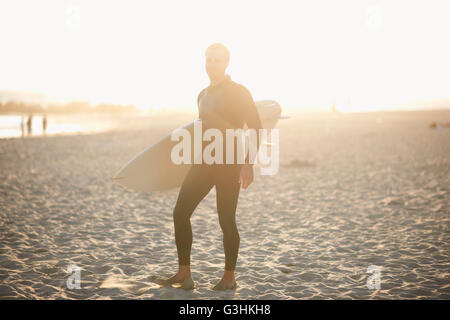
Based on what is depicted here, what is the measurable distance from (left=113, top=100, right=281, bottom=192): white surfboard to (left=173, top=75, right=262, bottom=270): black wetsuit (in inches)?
24.8

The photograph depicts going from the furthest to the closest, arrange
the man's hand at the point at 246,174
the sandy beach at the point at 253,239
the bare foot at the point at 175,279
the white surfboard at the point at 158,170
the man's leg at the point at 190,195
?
1. the white surfboard at the point at 158,170
2. the sandy beach at the point at 253,239
3. the bare foot at the point at 175,279
4. the man's leg at the point at 190,195
5. the man's hand at the point at 246,174

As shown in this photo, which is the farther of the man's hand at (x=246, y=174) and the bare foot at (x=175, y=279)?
the bare foot at (x=175, y=279)

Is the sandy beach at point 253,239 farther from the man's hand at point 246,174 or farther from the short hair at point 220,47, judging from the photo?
the short hair at point 220,47

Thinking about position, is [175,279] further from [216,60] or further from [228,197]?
[216,60]

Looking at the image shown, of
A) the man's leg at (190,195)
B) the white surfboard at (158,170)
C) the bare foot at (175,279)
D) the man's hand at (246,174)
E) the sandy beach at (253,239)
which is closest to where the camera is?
the man's hand at (246,174)

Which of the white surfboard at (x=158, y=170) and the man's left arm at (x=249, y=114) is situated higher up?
the man's left arm at (x=249, y=114)

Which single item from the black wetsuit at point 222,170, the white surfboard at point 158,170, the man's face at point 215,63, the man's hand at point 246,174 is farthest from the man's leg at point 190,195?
the man's face at point 215,63

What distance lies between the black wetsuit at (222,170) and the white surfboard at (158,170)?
2.07 ft

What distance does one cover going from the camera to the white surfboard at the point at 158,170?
13.2 ft

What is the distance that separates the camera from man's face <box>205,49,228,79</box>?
10.7 ft

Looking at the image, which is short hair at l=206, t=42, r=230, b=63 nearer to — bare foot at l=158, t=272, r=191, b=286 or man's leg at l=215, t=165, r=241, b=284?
man's leg at l=215, t=165, r=241, b=284
